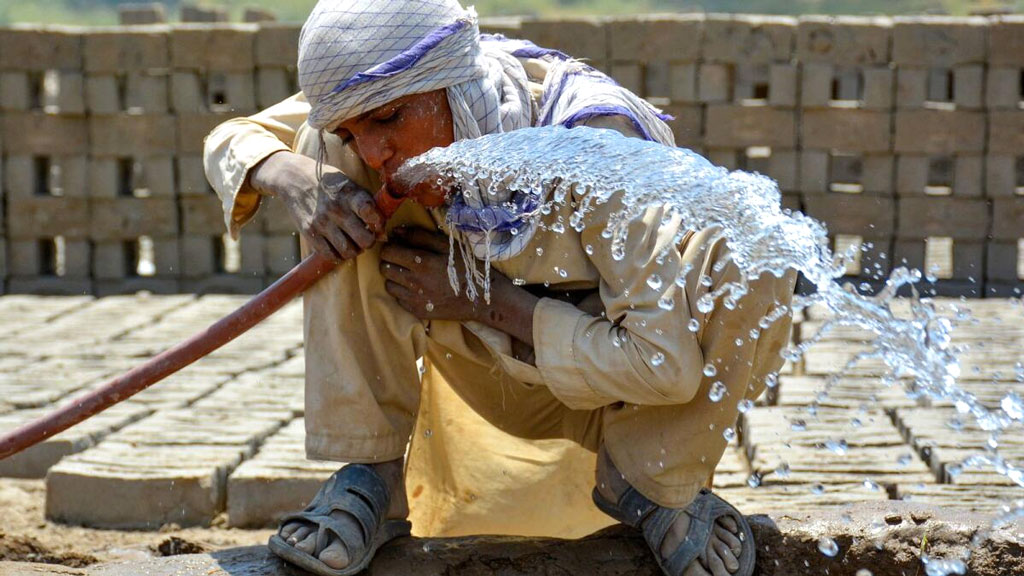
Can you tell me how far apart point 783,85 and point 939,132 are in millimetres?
949

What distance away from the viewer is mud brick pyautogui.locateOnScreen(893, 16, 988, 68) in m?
7.80

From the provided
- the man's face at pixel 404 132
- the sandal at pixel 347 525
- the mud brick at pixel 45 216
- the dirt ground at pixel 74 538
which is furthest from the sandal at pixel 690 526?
the mud brick at pixel 45 216

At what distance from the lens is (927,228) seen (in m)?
7.99

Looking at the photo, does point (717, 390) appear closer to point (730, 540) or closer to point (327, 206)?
point (730, 540)

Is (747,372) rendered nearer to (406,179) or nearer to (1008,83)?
(406,179)

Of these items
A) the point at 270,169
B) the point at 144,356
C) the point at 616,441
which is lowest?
the point at 144,356

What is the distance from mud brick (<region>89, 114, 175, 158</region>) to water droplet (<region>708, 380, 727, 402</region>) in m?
6.04

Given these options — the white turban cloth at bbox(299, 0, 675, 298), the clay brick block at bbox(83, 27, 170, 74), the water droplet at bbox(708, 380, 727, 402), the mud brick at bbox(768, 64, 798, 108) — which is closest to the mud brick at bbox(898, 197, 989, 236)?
the mud brick at bbox(768, 64, 798, 108)

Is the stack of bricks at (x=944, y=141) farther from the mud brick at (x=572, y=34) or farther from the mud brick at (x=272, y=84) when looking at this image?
the mud brick at (x=272, y=84)

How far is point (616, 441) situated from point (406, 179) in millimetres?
741

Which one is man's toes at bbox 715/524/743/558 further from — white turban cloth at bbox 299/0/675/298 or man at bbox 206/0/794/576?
white turban cloth at bbox 299/0/675/298

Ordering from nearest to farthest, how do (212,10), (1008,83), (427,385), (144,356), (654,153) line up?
(654,153) → (427,385) → (144,356) → (1008,83) → (212,10)

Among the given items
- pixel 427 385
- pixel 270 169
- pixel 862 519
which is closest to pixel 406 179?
pixel 270 169

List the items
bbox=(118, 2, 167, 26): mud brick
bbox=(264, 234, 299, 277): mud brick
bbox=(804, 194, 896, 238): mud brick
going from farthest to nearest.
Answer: bbox=(118, 2, 167, 26): mud brick < bbox=(264, 234, 299, 277): mud brick < bbox=(804, 194, 896, 238): mud brick
